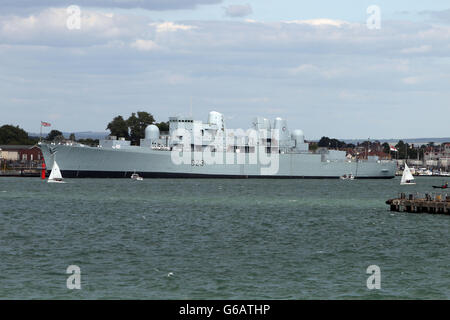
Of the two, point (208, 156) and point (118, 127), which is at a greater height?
point (118, 127)

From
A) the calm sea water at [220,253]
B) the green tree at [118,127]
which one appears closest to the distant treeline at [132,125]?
the green tree at [118,127]

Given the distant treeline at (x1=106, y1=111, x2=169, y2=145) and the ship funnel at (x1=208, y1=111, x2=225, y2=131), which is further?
the distant treeline at (x1=106, y1=111, x2=169, y2=145)

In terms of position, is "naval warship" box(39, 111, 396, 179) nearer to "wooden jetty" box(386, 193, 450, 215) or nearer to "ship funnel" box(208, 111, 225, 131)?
"ship funnel" box(208, 111, 225, 131)

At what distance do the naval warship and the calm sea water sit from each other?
209 ft

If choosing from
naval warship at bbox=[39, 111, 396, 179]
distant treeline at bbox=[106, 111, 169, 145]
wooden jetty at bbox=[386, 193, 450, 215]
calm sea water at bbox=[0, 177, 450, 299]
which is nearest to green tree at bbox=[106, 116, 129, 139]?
distant treeline at bbox=[106, 111, 169, 145]

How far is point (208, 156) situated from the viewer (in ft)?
434

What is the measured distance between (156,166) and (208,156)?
421 inches

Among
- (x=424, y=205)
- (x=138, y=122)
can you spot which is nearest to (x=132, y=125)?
(x=138, y=122)

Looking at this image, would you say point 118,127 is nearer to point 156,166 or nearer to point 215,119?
point 215,119

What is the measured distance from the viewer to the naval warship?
→ 12381cm

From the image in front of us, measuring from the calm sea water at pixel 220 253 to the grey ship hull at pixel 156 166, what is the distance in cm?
6265
